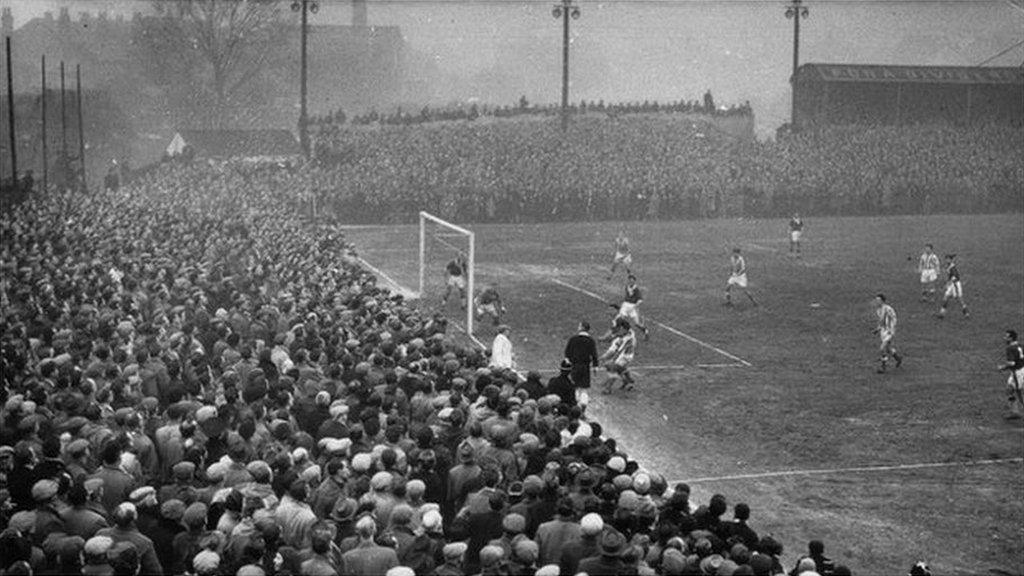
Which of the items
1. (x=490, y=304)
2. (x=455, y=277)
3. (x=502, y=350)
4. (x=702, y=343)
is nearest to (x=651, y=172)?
(x=455, y=277)

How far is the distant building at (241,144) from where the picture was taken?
6050 centimetres

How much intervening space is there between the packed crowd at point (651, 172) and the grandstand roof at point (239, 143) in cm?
291

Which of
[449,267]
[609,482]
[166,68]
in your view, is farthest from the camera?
[166,68]

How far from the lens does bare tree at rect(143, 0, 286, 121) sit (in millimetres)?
80312

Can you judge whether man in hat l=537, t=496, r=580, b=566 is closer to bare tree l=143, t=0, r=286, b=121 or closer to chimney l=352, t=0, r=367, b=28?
bare tree l=143, t=0, r=286, b=121

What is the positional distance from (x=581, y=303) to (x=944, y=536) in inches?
664

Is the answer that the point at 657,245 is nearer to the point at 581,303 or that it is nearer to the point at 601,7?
the point at 581,303

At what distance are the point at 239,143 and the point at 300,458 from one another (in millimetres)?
54963

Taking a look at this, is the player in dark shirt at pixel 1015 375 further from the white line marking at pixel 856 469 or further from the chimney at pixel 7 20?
the chimney at pixel 7 20

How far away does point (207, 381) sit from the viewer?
1334cm

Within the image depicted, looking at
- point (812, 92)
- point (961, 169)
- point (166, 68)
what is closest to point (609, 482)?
point (961, 169)

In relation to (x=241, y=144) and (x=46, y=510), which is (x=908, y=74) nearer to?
(x=241, y=144)

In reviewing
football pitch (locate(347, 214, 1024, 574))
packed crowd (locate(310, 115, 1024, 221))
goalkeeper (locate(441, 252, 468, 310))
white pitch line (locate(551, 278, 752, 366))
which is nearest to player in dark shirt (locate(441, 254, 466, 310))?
goalkeeper (locate(441, 252, 468, 310))

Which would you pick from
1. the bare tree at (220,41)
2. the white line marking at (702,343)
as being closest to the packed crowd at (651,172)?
the bare tree at (220,41)
